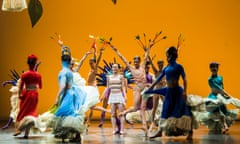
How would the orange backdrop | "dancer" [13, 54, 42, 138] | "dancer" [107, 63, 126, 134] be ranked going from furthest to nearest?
the orange backdrop
"dancer" [107, 63, 126, 134]
"dancer" [13, 54, 42, 138]

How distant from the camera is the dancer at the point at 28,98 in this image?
19.9 ft

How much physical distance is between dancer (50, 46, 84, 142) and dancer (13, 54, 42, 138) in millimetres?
725

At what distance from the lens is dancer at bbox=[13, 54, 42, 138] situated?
605cm

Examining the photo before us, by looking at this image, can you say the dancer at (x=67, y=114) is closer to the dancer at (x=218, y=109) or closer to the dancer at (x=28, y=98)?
the dancer at (x=28, y=98)

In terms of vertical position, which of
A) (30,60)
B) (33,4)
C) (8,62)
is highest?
(8,62)

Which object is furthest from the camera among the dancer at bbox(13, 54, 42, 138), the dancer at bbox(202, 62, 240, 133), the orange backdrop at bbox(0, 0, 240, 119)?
the orange backdrop at bbox(0, 0, 240, 119)

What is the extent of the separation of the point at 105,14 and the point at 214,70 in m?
4.05

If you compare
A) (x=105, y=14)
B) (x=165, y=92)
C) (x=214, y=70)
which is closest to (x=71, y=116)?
(x=165, y=92)

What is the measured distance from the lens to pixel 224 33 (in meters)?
10.2

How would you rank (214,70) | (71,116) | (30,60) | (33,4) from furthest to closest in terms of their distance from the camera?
(214,70), (30,60), (71,116), (33,4)

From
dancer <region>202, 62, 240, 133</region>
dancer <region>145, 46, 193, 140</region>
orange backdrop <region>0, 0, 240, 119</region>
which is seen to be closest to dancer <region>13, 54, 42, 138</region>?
dancer <region>145, 46, 193, 140</region>

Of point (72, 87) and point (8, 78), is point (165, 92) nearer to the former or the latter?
point (72, 87)

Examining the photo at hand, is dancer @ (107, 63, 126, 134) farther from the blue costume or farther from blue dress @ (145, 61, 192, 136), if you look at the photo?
the blue costume

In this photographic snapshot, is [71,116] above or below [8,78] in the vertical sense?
below
